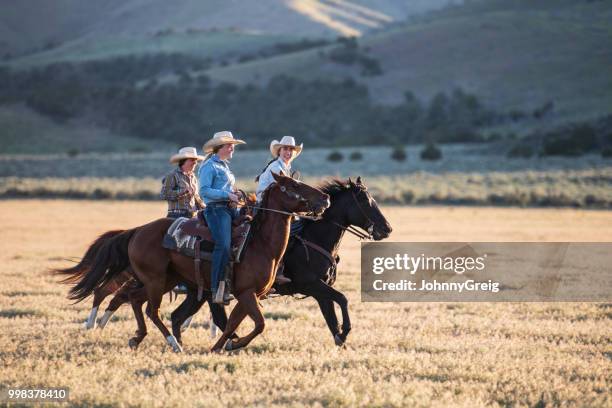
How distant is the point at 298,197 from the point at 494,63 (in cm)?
8652

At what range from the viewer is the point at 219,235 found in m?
10.3

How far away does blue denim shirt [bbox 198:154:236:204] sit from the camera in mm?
10328

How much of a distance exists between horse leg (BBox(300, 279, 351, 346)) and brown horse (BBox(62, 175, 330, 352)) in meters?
0.85

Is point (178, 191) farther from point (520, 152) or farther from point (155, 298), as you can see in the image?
point (520, 152)

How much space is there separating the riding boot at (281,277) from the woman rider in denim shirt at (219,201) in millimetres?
936

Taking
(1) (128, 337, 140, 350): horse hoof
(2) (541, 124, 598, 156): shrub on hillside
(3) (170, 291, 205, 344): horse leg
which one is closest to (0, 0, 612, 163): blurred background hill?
(2) (541, 124, 598, 156): shrub on hillside

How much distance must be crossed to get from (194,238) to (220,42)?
132844 mm

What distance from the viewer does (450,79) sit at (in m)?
89.9

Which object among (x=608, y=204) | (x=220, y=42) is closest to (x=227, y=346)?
(x=608, y=204)

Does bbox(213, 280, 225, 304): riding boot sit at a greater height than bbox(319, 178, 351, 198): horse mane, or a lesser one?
lesser

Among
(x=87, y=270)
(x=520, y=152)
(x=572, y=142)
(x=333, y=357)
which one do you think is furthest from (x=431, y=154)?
(x=333, y=357)

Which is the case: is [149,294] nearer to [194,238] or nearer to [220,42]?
[194,238]

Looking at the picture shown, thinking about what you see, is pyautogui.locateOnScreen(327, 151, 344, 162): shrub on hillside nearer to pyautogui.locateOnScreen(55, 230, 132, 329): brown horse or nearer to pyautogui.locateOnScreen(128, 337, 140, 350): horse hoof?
pyautogui.locateOnScreen(55, 230, 132, 329): brown horse

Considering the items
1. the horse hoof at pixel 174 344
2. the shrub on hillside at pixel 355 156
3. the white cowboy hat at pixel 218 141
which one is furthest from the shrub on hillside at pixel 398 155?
the horse hoof at pixel 174 344
